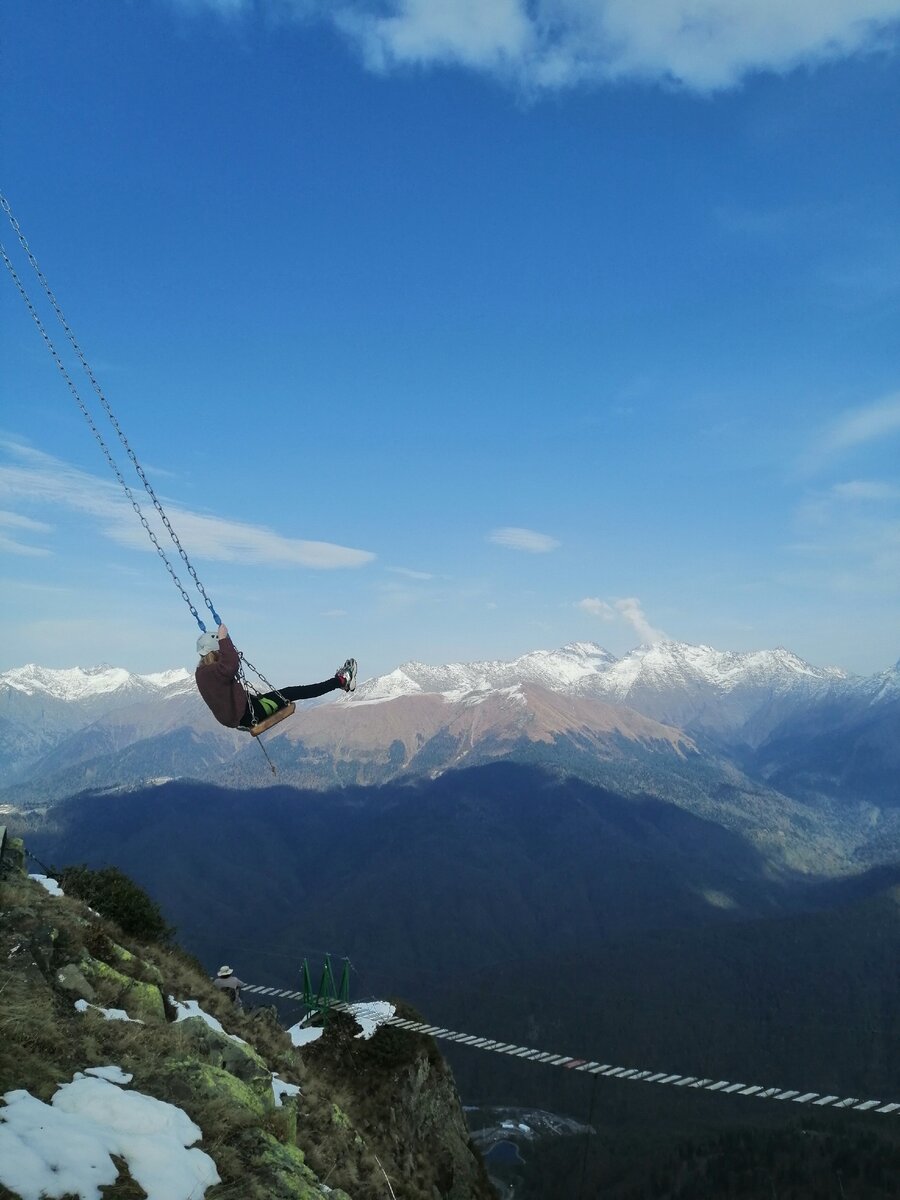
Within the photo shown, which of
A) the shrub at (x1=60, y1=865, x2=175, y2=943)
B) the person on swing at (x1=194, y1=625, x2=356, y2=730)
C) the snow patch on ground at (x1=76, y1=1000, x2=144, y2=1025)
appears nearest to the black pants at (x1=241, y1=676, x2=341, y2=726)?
the person on swing at (x1=194, y1=625, x2=356, y2=730)

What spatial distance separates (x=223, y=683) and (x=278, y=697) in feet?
6.53

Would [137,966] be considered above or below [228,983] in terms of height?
above

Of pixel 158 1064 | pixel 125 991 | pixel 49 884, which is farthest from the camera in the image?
pixel 49 884

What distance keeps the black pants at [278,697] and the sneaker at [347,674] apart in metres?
0.12

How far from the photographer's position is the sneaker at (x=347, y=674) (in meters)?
15.5

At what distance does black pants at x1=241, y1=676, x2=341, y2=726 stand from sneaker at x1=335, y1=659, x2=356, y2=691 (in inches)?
4.6

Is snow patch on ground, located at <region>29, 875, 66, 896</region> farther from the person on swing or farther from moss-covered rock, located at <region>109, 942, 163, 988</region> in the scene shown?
the person on swing

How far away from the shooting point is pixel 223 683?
40.7 feet

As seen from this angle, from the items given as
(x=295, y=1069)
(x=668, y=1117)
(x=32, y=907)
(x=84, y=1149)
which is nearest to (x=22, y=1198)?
(x=84, y=1149)

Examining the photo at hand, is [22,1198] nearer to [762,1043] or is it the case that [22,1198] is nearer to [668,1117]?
[668,1117]

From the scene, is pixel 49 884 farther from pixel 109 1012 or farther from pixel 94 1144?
pixel 94 1144

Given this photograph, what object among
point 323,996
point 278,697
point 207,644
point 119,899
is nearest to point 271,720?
point 278,697

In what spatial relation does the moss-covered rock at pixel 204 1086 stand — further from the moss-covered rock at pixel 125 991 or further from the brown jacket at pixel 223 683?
the brown jacket at pixel 223 683

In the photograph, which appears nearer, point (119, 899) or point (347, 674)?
point (347, 674)
